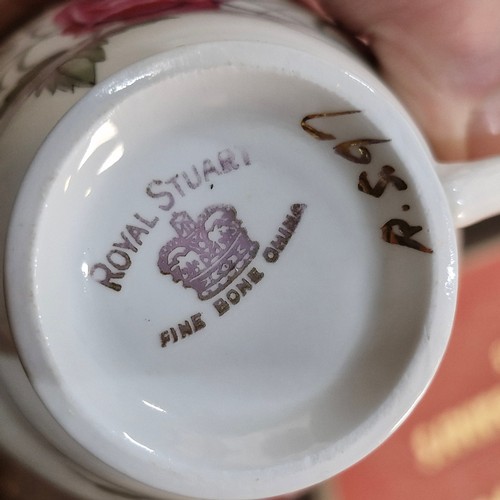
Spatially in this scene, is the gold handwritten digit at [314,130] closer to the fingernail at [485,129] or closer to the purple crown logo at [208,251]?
the purple crown logo at [208,251]

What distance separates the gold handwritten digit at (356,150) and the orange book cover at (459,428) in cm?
37

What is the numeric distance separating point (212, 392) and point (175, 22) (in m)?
0.26

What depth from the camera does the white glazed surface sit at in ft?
1.37

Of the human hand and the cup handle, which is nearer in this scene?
the cup handle

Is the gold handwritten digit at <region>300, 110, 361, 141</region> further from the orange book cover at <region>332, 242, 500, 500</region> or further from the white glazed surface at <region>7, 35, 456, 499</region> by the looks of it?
the orange book cover at <region>332, 242, 500, 500</region>

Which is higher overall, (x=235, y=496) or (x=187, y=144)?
(x=187, y=144)

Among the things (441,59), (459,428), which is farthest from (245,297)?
(459,428)

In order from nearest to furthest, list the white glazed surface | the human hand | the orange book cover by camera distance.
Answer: the white glazed surface < the human hand < the orange book cover

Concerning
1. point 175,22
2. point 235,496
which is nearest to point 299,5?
point 175,22

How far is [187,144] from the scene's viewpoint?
0.47 m

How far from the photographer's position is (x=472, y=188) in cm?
47

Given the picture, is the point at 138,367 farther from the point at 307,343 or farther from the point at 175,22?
the point at 175,22

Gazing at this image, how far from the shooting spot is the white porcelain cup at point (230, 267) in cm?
42

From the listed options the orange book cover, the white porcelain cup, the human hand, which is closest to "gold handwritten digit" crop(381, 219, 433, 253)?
the white porcelain cup
